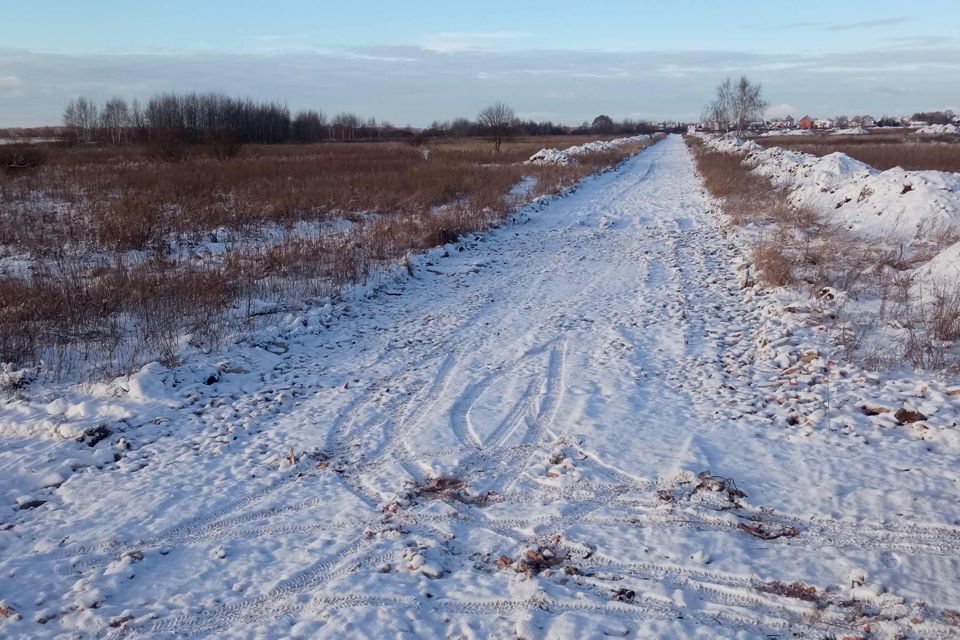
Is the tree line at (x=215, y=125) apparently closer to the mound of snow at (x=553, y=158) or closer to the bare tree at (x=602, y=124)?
the mound of snow at (x=553, y=158)

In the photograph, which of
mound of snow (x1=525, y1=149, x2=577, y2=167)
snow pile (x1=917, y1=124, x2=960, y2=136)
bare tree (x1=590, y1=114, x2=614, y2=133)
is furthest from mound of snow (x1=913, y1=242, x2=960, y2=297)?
bare tree (x1=590, y1=114, x2=614, y2=133)

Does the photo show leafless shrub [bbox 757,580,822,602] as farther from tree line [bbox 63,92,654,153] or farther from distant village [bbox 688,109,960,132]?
distant village [bbox 688,109,960,132]

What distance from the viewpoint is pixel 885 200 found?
14891 millimetres

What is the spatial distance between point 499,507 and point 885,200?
47.6ft

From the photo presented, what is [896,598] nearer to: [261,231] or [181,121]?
[261,231]

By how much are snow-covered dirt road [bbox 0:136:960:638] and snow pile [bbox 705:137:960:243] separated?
8.26 metres

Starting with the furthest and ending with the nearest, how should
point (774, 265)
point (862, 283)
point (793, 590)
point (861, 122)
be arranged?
1. point (861, 122)
2. point (774, 265)
3. point (862, 283)
4. point (793, 590)

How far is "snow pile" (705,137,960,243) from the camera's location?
13078mm

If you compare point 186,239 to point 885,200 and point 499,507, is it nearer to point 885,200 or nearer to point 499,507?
point 499,507

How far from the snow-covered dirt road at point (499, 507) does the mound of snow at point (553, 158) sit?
32.2 meters

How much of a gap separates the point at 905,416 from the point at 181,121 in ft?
170

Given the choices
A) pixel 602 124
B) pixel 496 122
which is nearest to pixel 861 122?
pixel 602 124

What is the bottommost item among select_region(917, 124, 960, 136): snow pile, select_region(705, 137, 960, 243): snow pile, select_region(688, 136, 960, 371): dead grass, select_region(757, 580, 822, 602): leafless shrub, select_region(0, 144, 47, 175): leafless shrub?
select_region(757, 580, 822, 602): leafless shrub

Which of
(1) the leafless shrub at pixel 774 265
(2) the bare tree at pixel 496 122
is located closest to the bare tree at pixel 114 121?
(2) the bare tree at pixel 496 122
